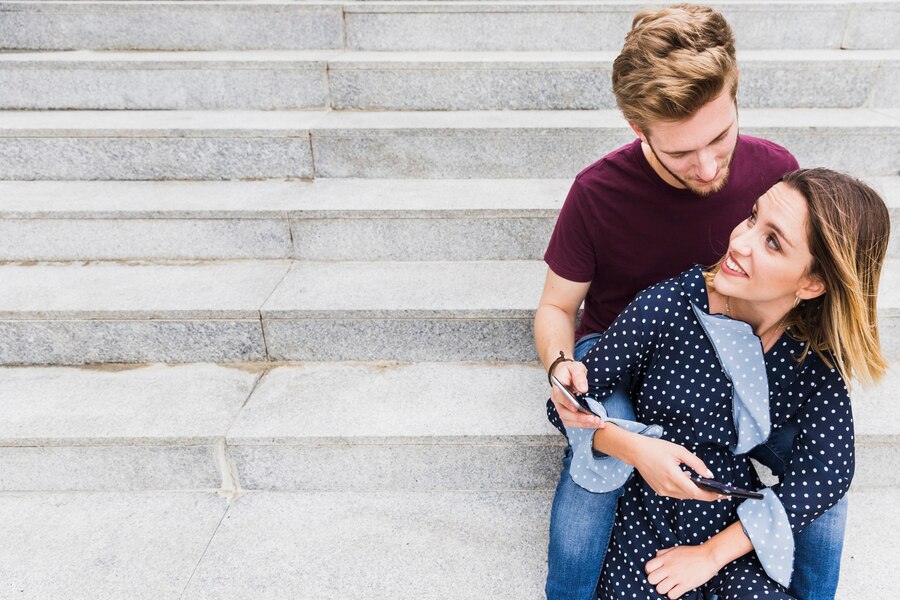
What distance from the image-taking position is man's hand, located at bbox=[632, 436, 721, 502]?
1.30m

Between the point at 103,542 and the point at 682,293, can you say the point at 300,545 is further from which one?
the point at 682,293

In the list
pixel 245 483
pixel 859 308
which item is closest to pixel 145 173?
pixel 245 483

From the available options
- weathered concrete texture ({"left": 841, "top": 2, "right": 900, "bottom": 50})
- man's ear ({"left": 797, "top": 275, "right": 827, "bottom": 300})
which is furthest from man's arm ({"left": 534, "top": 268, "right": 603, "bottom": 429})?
weathered concrete texture ({"left": 841, "top": 2, "right": 900, "bottom": 50})

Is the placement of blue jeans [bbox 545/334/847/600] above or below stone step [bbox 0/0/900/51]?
below

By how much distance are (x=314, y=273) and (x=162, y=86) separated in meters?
1.22

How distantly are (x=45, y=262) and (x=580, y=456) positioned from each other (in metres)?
2.12

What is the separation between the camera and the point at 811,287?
1.23 meters

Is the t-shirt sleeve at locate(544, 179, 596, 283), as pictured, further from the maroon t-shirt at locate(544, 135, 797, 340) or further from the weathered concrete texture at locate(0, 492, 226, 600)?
the weathered concrete texture at locate(0, 492, 226, 600)

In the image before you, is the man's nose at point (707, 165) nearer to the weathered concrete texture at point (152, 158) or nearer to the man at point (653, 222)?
the man at point (653, 222)

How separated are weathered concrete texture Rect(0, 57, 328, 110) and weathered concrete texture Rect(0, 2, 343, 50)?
13.0 inches

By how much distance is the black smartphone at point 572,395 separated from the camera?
1.34 m

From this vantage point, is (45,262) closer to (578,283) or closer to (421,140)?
(421,140)

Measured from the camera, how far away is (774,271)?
3.97 ft

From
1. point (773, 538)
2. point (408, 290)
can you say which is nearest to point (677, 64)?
point (773, 538)
